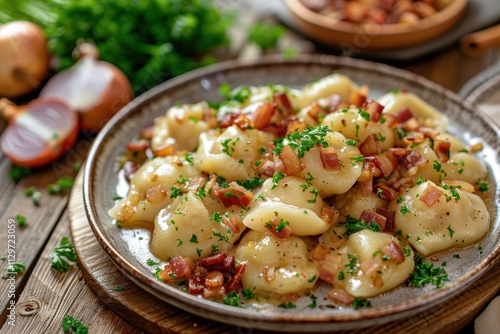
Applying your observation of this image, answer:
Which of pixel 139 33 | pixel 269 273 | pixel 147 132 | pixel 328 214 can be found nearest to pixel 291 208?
pixel 328 214

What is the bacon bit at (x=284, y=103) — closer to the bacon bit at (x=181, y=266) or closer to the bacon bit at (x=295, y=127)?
the bacon bit at (x=295, y=127)

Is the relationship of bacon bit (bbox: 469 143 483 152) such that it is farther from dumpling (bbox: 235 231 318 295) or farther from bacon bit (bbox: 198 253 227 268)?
bacon bit (bbox: 198 253 227 268)

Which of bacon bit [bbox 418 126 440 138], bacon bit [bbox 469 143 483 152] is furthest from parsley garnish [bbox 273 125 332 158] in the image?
bacon bit [bbox 469 143 483 152]

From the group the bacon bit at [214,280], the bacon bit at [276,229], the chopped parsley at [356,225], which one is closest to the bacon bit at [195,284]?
the bacon bit at [214,280]

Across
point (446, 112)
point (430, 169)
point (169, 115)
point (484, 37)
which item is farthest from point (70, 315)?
point (484, 37)

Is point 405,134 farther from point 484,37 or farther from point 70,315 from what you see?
point 70,315

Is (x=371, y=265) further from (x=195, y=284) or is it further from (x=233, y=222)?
(x=195, y=284)
